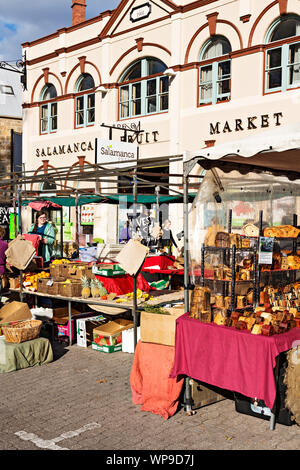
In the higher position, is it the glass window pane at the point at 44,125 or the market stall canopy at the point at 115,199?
the glass window pane at the point at 44,125

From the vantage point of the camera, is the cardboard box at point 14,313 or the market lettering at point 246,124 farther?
the market lettering at point 246,124

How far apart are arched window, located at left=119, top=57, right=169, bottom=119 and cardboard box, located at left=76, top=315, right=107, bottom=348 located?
424 inches

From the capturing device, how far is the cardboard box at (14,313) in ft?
27.7

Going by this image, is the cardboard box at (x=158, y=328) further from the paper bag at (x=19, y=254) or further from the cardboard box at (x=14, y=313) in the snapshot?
the paper bag at (x=19, y=254)

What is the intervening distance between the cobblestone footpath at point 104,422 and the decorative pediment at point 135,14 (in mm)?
14285

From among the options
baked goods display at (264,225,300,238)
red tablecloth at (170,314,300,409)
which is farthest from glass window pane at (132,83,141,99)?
red tablecloth at (170,314,300,409)

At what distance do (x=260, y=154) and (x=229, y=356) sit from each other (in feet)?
8.52

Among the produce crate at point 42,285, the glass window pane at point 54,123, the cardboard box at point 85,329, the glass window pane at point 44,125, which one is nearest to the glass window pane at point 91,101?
the glass window pane at point 54,123

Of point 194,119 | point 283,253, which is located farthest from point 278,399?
point 194,119

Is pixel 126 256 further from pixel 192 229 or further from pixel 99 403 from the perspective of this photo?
pixel 99 403

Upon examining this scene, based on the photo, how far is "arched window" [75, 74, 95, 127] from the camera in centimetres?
2064

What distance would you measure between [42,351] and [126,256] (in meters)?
2.10

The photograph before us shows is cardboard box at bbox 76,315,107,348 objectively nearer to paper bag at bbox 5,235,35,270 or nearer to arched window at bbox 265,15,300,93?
paper bag at bbox 5,235,35,270

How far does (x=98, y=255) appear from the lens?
36.2ft
